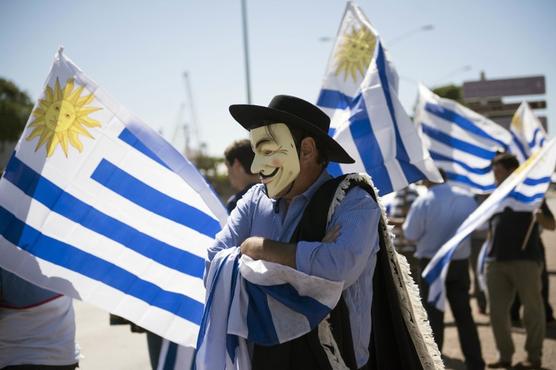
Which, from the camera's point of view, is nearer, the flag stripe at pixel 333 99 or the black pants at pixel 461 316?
the flag stripe at pixel 333 99

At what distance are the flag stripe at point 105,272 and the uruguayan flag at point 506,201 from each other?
2.41 metres

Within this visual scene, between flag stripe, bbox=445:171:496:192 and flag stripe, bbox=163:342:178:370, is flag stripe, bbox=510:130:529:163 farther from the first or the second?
flag stripe, bbox=163:342:178:370

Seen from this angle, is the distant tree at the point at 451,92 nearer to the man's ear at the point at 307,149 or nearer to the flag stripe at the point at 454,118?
the flag stripe at the point at 454,118

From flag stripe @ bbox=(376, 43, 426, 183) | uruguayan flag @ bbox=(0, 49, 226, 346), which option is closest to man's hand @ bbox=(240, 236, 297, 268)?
uruguayan flag @ bbox=(0, 49, 226, 346)

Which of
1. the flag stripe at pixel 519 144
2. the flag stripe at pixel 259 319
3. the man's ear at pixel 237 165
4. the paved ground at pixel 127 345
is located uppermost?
the man's ear at pixel 237 165

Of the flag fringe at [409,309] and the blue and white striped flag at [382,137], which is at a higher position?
the blue and white striped flag at [382,137]

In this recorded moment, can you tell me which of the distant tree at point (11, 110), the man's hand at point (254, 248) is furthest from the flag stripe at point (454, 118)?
the distant tree at point (11, 110)

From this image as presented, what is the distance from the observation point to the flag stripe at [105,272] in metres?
2.98

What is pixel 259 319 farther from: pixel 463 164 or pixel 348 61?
pixel 463 164

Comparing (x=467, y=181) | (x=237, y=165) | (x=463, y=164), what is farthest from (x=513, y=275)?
(x=237, y=165)

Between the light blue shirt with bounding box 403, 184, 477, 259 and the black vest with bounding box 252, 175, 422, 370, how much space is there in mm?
3344

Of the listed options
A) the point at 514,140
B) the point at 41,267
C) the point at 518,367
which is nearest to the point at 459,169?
the point at 514,140

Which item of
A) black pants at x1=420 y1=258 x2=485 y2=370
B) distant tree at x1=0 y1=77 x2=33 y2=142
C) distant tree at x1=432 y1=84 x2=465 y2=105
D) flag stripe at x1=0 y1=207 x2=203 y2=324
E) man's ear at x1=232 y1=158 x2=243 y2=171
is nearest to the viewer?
flag stripe at x1=0 y1=207 x2=203 y2=324

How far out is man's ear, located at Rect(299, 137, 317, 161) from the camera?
93.7 inches
